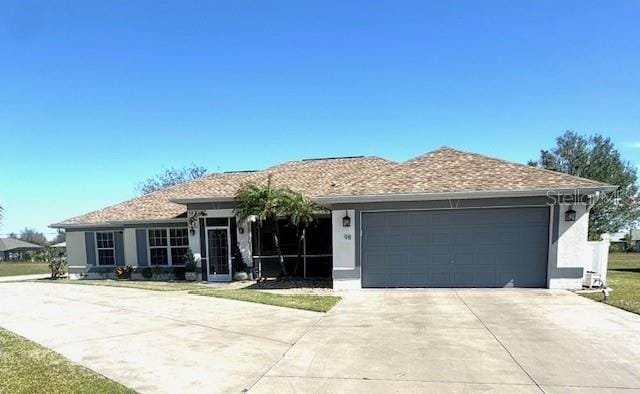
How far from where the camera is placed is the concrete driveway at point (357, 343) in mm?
5105

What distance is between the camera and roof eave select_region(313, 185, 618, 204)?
11734 millimetres

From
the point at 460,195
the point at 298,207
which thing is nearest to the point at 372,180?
the point at 298,207

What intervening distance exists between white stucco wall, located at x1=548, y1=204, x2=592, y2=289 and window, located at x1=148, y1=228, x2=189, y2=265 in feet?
48.9

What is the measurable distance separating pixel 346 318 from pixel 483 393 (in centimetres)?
428

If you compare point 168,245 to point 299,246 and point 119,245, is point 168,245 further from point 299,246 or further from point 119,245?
point 299,246

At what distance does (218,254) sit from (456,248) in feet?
31.0

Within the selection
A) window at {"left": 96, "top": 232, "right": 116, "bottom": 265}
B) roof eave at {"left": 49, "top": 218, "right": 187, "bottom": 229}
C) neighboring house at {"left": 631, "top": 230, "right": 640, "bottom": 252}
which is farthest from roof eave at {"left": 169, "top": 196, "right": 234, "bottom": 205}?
neighboring house at {"left": 631, "top": 230, "right": 640, "bottom": 252}

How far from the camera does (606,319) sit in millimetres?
8172

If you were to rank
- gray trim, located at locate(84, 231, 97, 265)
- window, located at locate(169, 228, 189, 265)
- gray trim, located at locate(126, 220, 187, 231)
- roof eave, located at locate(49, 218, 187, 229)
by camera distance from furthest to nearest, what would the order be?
gray trim, located at locate(84, 231, 97, 265), window, located at locate(169, 228, 189, 265), gray trim, located at locate(126, 220, 187, 231), roof eave, located at locate(49, 218, 187, 229)

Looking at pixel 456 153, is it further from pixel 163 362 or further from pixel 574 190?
pixel 163 362

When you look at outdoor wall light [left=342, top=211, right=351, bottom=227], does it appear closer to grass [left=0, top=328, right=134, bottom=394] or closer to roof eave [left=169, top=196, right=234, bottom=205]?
roof eave [left=169, top=196, right=234, bottom=205]

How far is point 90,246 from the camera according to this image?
21.0 m

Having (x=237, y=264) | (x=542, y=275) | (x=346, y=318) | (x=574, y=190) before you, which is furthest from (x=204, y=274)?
(x=574, y=190)

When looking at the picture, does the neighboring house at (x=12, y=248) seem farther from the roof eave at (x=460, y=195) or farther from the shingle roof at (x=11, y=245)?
the roof eave at (x=460, y=195)
